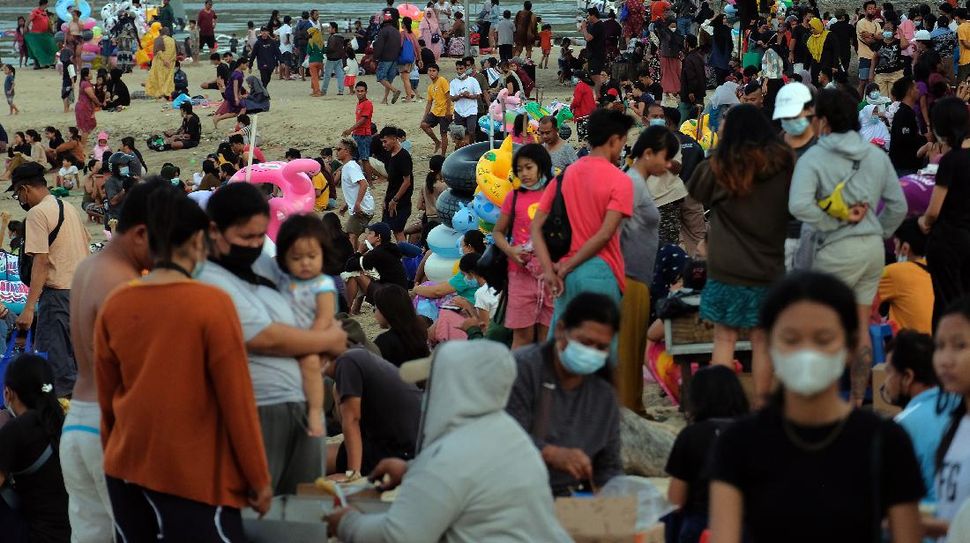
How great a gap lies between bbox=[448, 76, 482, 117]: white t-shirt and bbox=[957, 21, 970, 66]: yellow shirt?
6692 millimetres

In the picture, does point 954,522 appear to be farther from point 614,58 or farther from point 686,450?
point 614,58

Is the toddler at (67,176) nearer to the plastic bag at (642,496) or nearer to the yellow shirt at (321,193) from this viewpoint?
the yellow shirt at (321,193)

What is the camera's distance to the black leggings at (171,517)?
175 inches

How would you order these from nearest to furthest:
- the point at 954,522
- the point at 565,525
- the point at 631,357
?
the point at 954,522, the point at 565,525, the point at 631,357

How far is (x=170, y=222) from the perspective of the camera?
4.38m

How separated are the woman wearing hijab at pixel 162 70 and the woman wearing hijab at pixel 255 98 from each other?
15.3ft

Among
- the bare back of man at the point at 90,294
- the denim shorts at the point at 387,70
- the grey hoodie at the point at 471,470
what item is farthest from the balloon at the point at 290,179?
the denim shorts at the point at 387,70

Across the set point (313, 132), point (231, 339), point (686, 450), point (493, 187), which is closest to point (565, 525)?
point (686, 450)

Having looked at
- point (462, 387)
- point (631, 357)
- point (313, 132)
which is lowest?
point (313, 132)

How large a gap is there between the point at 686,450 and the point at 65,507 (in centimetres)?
302

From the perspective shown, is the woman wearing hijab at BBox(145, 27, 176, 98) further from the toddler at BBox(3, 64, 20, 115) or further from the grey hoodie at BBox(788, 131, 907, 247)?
the grey hoodie at BBox(788, 131, 907, 247)

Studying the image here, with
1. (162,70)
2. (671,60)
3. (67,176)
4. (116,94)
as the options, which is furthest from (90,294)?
(162,70)

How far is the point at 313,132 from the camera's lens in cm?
2553

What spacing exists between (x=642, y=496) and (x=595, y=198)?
94.5 inches
